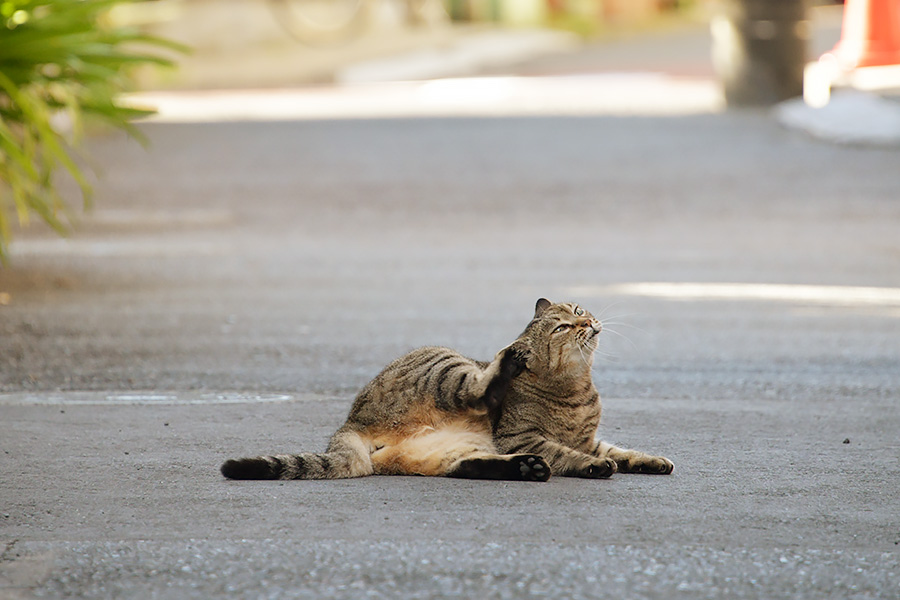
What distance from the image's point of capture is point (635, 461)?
4887 millimetres

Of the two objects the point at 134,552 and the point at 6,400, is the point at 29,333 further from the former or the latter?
the point at 134,552

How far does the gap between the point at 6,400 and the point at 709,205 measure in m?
7.37

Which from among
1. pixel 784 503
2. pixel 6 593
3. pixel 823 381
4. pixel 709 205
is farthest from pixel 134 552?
pixel 709 205

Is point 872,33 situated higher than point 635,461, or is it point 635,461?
point 872,33

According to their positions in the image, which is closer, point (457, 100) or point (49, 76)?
point (49, 76)

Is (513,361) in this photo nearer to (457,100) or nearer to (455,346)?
(455,346)

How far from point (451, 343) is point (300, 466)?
2.62 metres

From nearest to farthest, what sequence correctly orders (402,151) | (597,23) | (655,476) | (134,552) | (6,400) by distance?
(134,552) → (655,476) → (6,400) → (402,151) → (597,23)

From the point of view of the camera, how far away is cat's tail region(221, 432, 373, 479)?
184 inches

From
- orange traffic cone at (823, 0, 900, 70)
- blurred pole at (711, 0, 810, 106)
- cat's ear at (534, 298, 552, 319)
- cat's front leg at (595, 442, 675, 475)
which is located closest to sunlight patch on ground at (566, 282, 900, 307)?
cat's ear at (534, 298, 552, 319)

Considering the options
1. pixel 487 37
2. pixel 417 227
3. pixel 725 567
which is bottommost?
pixel 725 567

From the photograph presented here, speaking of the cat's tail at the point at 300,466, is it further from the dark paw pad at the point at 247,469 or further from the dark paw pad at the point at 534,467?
the dark paw pad at the point at 534,467

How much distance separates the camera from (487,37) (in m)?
27.5

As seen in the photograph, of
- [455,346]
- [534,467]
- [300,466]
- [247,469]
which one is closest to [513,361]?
[534,467]
